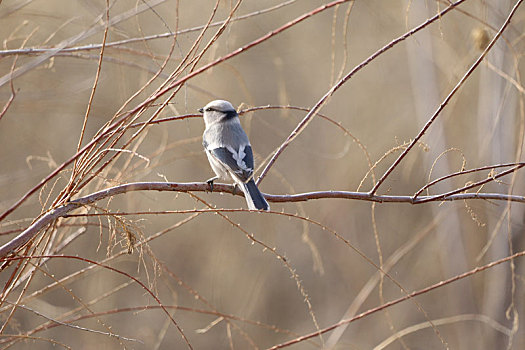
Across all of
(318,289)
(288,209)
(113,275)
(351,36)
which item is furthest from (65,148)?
(351,36)

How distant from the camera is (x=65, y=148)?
6348 millimetres

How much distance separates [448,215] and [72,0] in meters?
4.73

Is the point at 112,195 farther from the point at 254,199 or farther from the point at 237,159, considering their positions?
the point at 237,159

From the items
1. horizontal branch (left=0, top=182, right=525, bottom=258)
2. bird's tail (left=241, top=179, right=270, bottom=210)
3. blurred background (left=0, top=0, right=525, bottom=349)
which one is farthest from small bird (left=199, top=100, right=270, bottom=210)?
blurred background (left=0, top=0, right=525, bottom=349)

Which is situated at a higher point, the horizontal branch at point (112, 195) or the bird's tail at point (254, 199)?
the horizontal branch at point (112, 195)

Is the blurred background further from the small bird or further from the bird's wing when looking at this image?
the bird's wing

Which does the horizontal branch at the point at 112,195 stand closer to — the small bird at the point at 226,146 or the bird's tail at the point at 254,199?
the bird's tail at the point at 254,199

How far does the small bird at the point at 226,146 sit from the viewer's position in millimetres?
2825

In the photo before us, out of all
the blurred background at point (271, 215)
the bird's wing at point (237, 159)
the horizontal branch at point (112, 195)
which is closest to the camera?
the horizontal branch at point (112, 195)

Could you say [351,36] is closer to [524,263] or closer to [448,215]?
[448,215]

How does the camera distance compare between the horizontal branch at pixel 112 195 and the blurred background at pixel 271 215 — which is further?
the blurred background at pixel 271 215

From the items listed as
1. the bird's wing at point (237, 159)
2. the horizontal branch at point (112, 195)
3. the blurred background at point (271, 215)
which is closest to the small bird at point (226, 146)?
the bird's wing at point (237, 159)

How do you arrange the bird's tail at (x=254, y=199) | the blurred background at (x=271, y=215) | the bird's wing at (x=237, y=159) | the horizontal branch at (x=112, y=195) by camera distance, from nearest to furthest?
the horizontal branch at (x=112, y=195), the bird's tail at (x=254, y=199), the bird's wing at (x=237, y=159), the blurred background at (x=271, y=215)

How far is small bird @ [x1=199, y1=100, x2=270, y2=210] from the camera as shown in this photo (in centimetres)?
282
